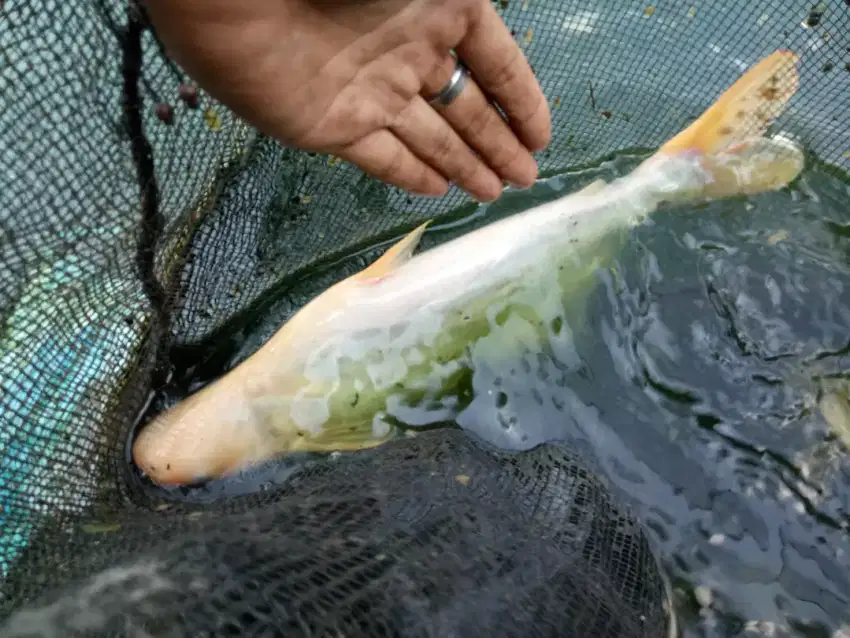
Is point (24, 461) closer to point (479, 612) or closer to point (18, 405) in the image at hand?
point (18, 405)

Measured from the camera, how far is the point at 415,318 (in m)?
2.40

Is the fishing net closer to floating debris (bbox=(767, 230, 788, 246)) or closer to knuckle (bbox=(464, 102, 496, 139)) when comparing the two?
floating debris (bbox=(767, 230, 788, 246))

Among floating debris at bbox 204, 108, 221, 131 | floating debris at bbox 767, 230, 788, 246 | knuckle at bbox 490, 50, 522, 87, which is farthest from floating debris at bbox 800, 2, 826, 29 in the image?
floating debris at bbox 204, 108, 221, 131

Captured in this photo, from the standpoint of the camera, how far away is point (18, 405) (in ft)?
6.35

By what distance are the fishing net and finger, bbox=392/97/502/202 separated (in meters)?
0.60

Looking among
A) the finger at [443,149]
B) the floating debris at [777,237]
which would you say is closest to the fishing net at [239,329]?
the floating debris at [777,237]

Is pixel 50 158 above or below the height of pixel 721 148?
above

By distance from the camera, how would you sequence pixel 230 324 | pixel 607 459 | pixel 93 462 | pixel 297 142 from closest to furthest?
pixel 297 142 → pixel 93 462 → pixel 607 459 → pixel 230 324

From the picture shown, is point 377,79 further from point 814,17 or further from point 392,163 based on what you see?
point 814,17

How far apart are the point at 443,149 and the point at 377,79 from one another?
10.5 inches

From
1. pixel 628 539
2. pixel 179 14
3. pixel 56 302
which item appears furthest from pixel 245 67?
pixel 628 539

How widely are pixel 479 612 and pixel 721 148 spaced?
6.62 feet

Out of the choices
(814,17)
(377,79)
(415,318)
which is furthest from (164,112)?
(814,17)

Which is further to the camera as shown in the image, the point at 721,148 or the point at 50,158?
the point at 721,148
